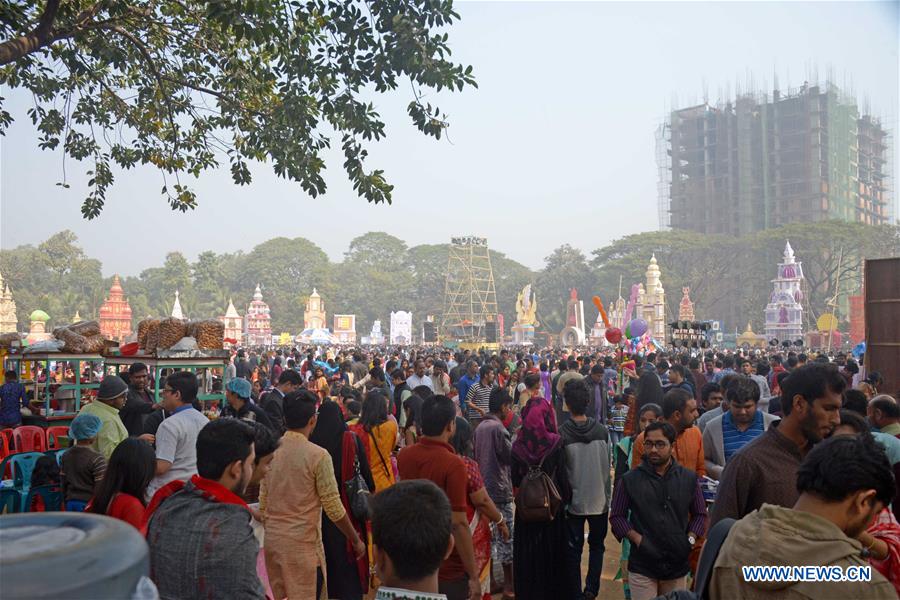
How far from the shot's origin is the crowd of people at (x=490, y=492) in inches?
81.7

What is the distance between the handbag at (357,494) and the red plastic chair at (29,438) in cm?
482

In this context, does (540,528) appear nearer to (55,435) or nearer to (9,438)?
(55,435)

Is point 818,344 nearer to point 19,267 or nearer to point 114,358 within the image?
point 114,358

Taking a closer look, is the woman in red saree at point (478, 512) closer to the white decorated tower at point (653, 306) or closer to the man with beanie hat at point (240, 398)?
the man with beanie hat at point (240, 398)

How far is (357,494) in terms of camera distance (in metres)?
4.65

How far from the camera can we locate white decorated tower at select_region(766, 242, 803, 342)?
45906 mm

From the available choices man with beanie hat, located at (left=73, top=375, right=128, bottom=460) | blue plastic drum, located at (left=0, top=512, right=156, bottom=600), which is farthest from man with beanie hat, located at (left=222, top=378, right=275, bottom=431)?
blue plastic drum, located at (left=0, top=512, right=156, bottom=600)

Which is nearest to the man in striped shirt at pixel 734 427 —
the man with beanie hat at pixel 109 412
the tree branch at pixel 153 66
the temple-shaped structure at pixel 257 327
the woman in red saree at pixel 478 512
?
the woman in red saree at pixel 478 512

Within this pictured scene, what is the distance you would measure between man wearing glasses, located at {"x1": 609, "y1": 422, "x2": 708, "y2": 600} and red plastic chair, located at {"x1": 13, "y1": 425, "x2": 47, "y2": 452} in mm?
6459

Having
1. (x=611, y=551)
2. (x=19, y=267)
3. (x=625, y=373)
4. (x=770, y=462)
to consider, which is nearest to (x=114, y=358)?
(x=611, y=551)

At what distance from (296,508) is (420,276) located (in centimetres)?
7603

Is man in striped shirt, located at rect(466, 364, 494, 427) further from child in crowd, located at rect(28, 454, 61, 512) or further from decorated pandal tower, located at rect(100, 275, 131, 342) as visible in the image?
decorated pandal tower, located at rect(100, 275, 131, 342)

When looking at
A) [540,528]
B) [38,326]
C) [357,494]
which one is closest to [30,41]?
[357,494]

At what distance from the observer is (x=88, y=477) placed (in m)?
4.19
